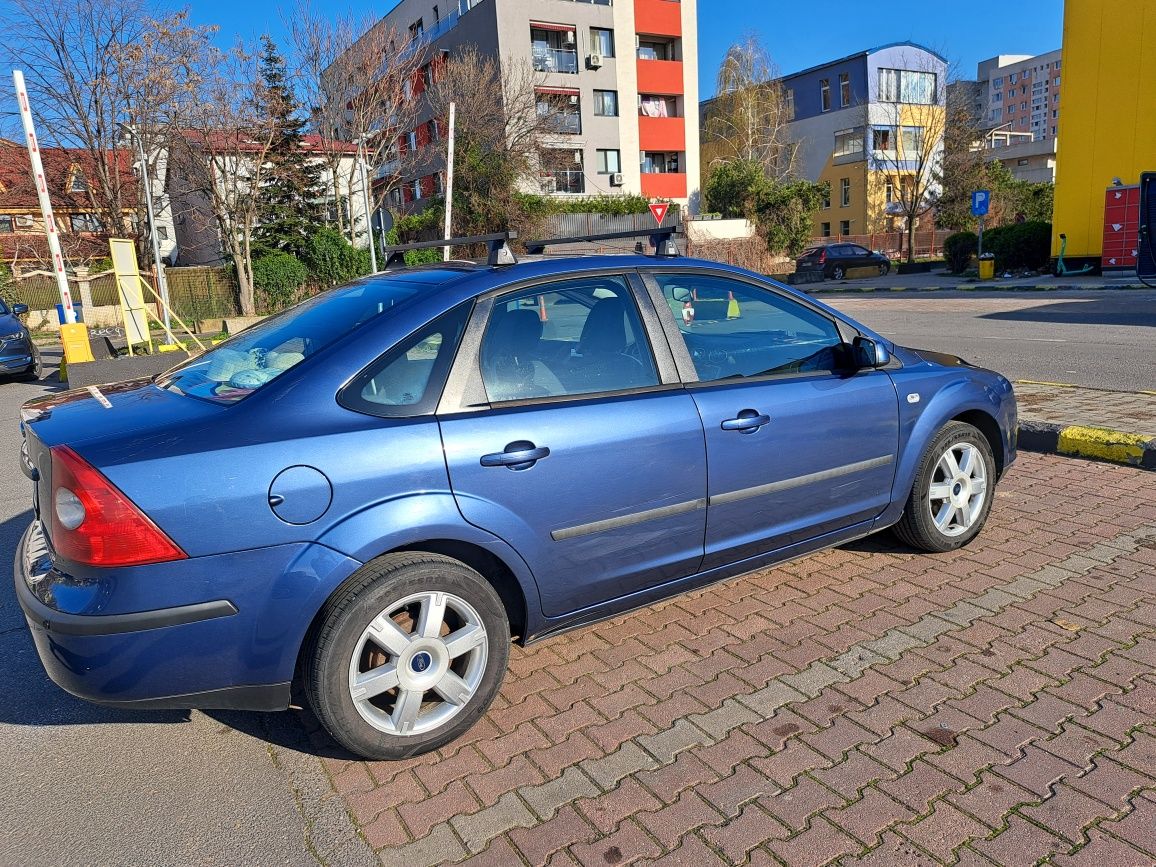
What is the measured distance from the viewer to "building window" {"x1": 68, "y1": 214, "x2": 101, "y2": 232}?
115 feet

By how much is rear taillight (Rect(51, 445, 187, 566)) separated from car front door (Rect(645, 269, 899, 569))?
77.2 inches

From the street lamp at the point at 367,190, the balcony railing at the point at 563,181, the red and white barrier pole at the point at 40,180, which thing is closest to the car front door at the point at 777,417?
the red and white barrier pole at the point at 40,180

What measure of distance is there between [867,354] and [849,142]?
189 ft

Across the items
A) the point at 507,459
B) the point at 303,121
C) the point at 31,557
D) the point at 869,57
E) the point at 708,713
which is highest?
the point at 869,57

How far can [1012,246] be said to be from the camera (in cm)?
2650

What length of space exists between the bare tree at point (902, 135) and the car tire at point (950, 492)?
47.6m

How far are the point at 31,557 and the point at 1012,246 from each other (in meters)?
28.9

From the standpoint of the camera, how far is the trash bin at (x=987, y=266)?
26.5 meters

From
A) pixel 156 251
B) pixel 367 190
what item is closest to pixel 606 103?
pixel 367 190

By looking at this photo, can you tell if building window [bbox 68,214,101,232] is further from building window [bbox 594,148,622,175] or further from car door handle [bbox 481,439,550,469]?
car door handle [bbox 481,439,550,469]

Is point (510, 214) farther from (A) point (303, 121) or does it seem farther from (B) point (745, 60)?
(B) point (745, 60)

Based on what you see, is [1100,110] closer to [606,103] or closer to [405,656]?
[606,103]

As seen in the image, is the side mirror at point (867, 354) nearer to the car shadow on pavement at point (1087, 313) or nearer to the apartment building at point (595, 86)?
the car shadow on pavement at point (1087, 313)

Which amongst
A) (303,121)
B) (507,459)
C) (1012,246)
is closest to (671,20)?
(303,121)
